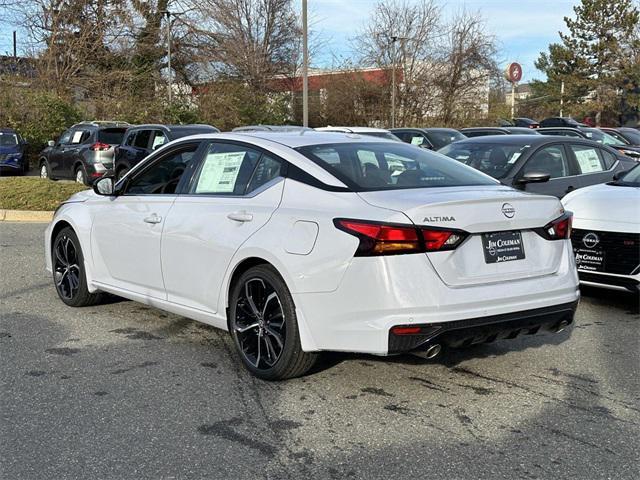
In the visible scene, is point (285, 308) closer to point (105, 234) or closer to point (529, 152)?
point (105, 234)

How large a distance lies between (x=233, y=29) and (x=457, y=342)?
125 feet

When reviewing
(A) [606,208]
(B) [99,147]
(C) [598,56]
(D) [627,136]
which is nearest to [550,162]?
(A) [606,208]

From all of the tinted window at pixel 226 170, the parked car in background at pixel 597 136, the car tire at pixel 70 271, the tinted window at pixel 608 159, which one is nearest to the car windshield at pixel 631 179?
the tinted window at pixel 608 159

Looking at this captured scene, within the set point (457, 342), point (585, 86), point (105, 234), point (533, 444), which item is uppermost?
point (585, 86)

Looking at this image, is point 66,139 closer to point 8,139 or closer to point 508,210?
point 8,139

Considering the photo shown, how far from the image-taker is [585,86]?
2429 inches

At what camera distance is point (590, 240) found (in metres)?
6.26

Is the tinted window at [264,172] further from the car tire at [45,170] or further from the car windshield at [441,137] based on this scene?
the car tire at [45,170]

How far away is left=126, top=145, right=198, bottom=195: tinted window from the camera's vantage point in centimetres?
533

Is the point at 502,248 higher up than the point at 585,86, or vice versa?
the point at 585,86

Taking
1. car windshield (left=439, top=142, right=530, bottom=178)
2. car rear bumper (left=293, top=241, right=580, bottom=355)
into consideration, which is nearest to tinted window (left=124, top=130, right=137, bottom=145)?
car windshield (left=439, top=142, right=530, bottom=178)

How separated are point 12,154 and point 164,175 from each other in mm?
17595

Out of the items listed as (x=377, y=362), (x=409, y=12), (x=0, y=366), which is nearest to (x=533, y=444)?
(x=377, y=362)

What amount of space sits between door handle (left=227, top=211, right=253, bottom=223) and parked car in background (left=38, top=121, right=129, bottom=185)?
13.3m
